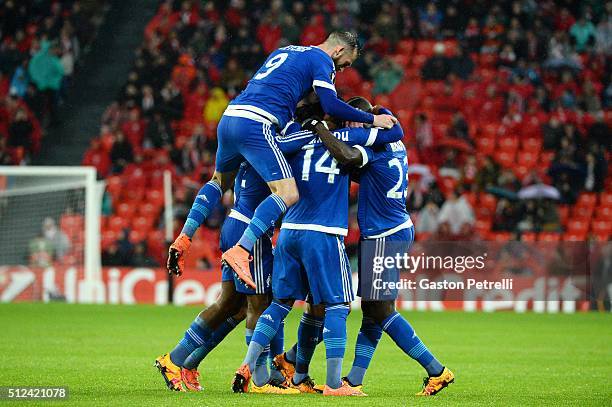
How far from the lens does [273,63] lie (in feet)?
24.4

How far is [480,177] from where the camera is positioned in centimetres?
1919

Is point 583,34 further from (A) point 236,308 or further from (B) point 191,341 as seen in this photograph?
(B) point 191,341

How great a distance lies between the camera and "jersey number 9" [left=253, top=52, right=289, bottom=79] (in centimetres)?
739

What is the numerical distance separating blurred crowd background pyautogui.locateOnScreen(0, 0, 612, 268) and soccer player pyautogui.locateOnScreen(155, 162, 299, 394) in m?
10.4

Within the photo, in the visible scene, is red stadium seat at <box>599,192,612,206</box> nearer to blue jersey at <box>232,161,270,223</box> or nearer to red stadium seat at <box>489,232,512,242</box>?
red stadium seat at <box>489,232,512,242</box>

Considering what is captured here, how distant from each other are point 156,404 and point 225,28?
17.7 metres

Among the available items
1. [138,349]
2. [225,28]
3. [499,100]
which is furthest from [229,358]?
[225,28]

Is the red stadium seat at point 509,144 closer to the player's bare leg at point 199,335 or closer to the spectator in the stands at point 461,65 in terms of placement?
the spectator in the stands at point 461,65

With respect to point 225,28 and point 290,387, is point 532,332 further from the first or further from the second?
point 225,28

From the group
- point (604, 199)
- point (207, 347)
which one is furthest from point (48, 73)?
point (207, 347)

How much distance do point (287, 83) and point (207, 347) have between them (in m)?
1.86

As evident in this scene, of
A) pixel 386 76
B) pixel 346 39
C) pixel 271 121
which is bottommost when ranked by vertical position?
pixel 271 121

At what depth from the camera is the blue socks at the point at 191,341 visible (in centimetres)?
741

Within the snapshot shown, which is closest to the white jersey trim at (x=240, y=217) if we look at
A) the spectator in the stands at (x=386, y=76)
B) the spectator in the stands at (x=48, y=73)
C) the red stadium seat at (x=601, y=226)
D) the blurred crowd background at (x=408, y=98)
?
the blurred crowd background at (x=408, y=98)
